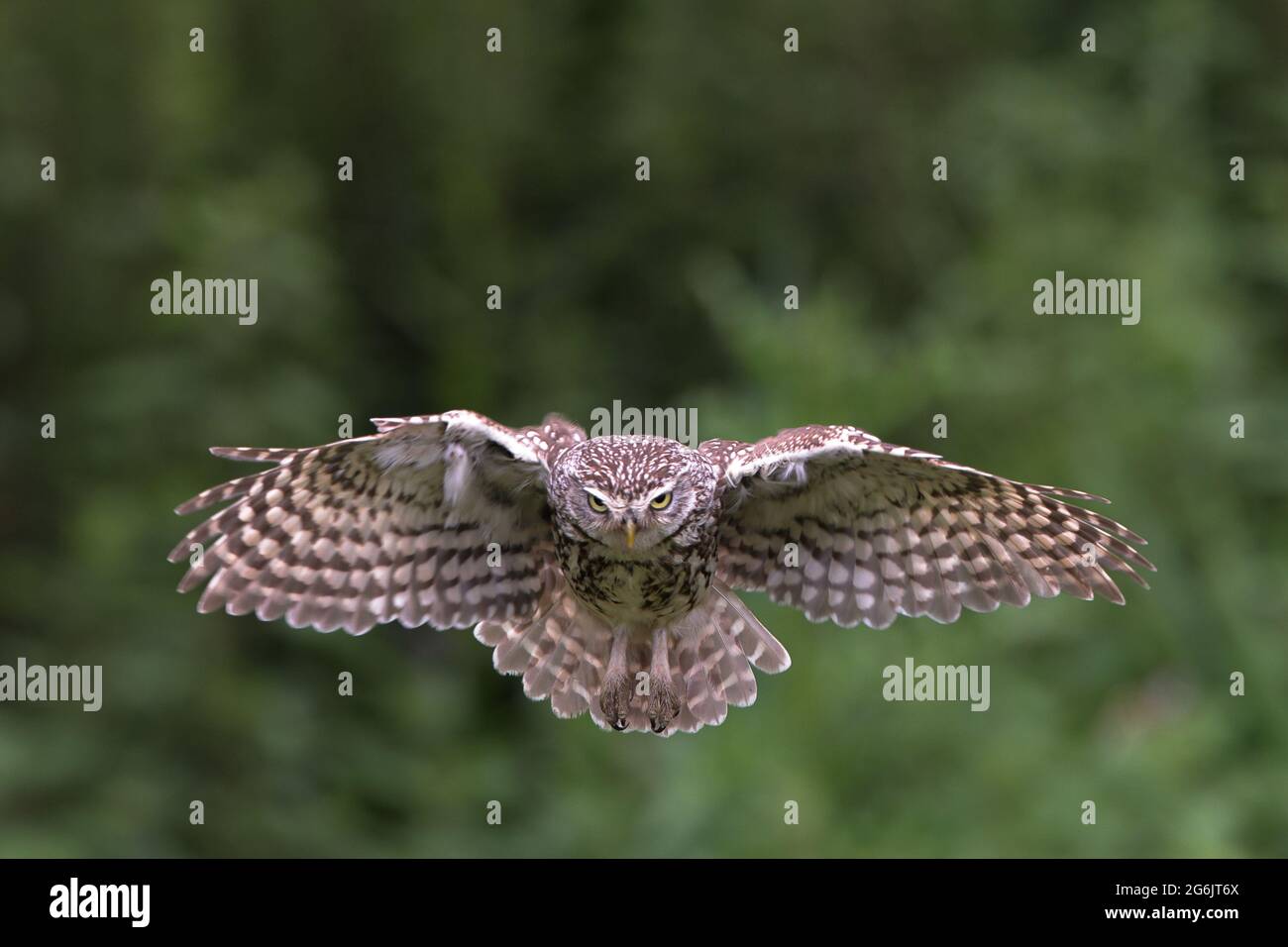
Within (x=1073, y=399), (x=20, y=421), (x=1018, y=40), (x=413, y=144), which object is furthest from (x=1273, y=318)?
(x=20, y=421)

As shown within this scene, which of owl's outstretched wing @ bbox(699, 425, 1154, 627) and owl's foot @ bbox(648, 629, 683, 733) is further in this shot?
owl's foot @ bbox(648, 629, 683, 733)

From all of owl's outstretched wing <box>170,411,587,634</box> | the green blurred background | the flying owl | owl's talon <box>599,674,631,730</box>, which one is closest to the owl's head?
the flying owl

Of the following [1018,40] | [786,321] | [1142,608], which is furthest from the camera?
[1018,40]

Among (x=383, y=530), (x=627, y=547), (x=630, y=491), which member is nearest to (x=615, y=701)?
(x=627, y=547)

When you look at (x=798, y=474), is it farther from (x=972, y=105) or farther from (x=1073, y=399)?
(x=972, y=105)

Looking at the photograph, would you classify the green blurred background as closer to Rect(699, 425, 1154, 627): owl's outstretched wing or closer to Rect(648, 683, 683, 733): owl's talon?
Rect(699, 425, 1154, 627): owl's outstretched wing

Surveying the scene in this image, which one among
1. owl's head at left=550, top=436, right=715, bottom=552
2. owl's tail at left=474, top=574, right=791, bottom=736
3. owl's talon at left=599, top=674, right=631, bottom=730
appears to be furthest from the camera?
owl's tail at left=474, top=574, right=791, bottom=736
